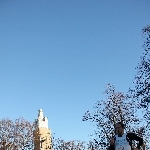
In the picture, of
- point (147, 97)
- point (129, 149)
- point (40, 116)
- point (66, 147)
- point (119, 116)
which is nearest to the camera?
point (129, 149)

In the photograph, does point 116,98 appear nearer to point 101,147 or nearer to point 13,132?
point 101,147

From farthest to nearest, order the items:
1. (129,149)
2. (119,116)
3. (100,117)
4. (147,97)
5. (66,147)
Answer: (66,147), (100,117), (119,116), (147,97), (129,149)

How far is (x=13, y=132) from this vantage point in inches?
1633

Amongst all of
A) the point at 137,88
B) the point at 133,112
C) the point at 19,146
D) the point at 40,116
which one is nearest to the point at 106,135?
the point at 133,112

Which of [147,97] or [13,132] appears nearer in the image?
[147,97]

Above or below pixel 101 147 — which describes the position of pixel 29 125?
above

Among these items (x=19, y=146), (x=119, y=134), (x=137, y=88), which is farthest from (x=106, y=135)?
(x=119, y=134)

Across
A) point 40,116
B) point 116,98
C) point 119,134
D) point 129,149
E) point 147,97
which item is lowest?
point 129,149

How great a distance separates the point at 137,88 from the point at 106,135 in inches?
358

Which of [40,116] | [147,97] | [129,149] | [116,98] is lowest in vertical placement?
[129,149]

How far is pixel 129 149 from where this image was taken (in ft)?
17.9

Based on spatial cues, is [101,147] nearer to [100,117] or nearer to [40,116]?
[100,117]

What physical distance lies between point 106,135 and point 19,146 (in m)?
16.7

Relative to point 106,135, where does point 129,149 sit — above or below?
below
